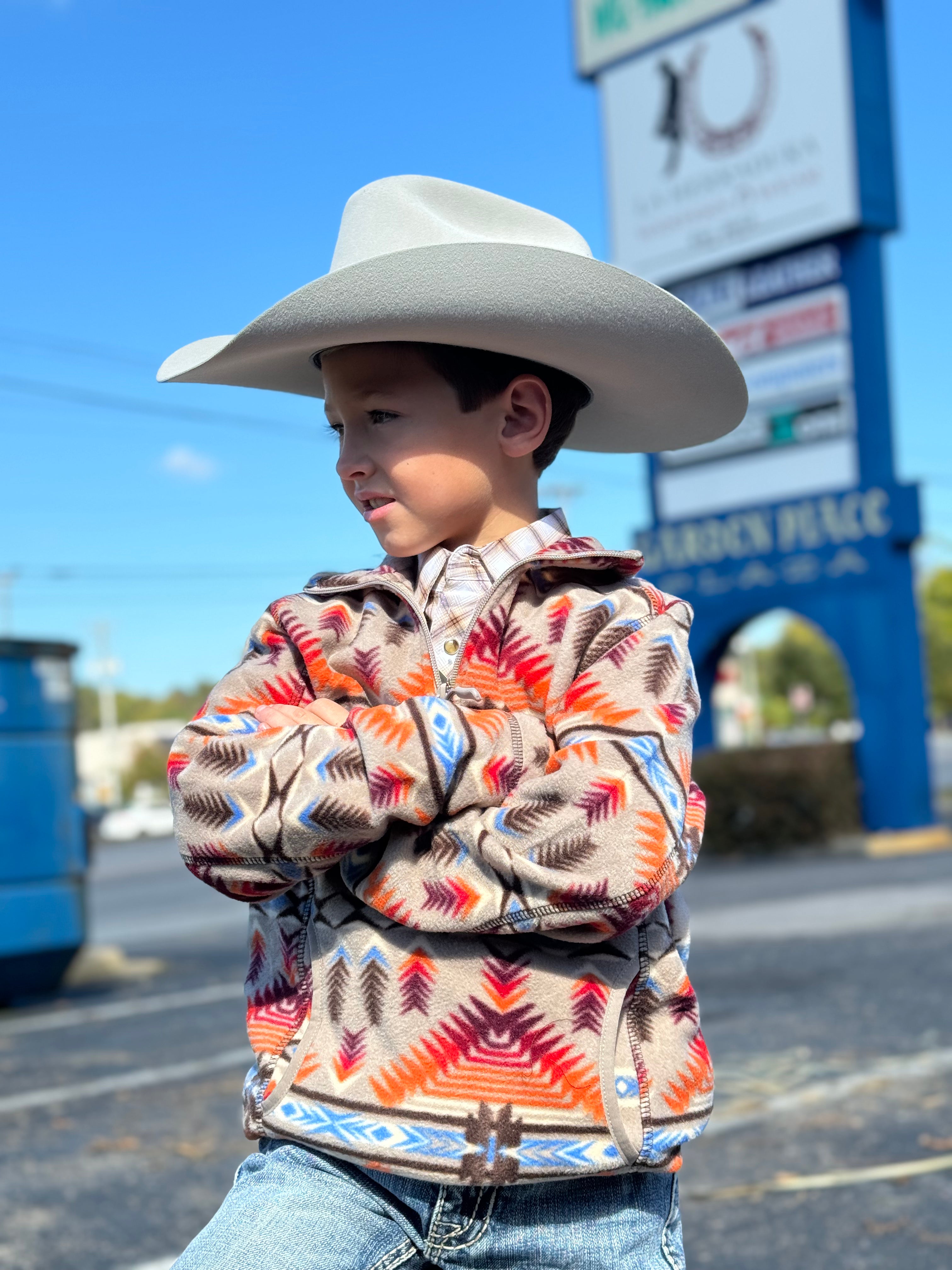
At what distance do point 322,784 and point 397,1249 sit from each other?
534 millimetres

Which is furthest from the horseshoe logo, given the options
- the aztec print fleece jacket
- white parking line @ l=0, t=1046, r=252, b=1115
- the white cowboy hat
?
the aztec print fleece jacket

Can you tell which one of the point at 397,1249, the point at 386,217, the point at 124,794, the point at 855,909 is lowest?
the point at 124,794

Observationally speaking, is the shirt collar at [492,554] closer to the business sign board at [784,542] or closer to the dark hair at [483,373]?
the dark hair at [483,373]

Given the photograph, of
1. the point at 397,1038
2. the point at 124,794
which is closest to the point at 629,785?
the point at 397,1038

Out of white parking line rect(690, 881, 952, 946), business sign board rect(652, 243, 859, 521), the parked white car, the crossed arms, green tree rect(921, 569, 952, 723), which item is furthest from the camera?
green tree rect(921, 569, 952, 723)

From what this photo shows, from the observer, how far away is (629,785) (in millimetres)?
1561

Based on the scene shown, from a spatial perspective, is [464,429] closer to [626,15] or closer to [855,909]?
[855,909]

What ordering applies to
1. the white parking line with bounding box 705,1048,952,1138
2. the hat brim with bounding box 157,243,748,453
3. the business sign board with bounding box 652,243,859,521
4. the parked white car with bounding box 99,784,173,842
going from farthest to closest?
the parked white car with bounding box 99,784,173,842 < the business sign board with bounding box 652,243,859,521 < the white parking line with bounding box 705,1048,952,1138 < the hat brim with bounding box 157,243,748,453

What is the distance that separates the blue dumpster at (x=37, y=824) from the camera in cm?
863

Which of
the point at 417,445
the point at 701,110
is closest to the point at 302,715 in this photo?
the point at 417,445

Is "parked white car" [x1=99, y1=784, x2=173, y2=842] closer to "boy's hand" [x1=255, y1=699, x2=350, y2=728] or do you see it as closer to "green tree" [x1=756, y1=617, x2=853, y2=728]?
"boy's hand" [x1=255, y1=699, x2=350, y2=728]

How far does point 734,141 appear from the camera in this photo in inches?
758

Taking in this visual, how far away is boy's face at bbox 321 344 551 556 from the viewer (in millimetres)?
1746

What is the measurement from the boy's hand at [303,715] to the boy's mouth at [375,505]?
238 millimetres
